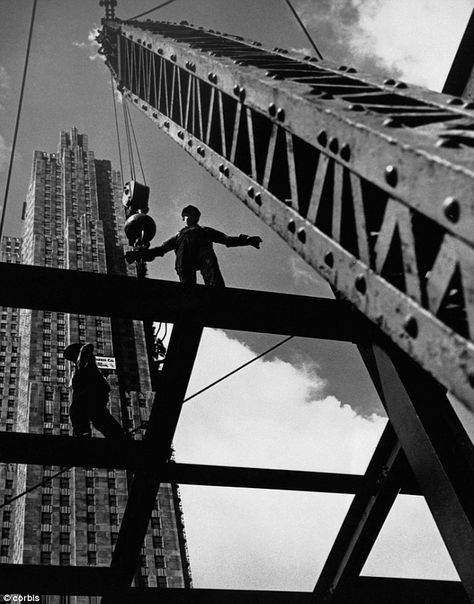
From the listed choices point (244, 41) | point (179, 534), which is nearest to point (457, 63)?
point (244, 41)

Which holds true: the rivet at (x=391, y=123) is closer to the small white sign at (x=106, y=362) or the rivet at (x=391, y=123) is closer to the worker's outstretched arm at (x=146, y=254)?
the worker's outstretched arm at (x=146, y=254)

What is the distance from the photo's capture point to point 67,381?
345 feet

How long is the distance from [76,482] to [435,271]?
327 ft

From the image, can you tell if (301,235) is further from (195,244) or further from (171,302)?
(195,244)

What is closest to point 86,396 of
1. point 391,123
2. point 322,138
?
point 322,138

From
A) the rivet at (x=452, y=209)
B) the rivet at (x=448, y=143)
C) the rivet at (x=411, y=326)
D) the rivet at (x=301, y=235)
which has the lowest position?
the rivet at (x=411, y=326)

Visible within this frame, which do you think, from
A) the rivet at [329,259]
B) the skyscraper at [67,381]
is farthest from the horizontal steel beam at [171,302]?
the skyscraper at [67,381]

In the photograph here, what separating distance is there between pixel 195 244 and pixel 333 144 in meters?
4.42

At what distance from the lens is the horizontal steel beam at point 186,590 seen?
6348 millimetres

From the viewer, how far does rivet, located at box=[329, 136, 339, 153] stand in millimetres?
2705

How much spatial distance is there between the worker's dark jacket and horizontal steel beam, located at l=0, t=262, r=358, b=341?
1776mm

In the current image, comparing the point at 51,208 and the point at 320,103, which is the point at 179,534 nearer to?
the point at 51,208

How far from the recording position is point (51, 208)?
467 ft

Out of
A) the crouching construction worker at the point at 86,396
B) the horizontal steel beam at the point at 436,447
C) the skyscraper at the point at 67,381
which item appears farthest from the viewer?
the skyscraper at the point at 67,381
